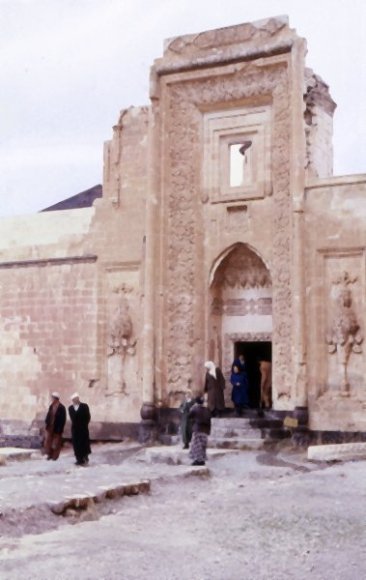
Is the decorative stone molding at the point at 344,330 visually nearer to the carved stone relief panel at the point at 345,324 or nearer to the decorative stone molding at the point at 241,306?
the carved stone relief panel at the point at 345,324

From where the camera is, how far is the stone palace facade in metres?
14.7

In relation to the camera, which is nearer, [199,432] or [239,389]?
[199,432]

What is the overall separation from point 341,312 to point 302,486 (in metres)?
5.41

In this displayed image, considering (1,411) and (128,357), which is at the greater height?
(128,357)

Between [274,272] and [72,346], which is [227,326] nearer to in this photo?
[274,272]

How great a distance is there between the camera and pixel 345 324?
47.0ft

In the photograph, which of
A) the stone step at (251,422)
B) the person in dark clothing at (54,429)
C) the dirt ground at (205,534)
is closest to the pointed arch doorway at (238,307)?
the stone step at (251,422)

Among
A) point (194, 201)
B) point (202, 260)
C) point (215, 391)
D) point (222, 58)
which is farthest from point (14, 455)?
point (222, 58)

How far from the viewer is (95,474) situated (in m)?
10.8

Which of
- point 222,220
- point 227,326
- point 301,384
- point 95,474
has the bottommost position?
point 95,474

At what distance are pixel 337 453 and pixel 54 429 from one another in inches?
179

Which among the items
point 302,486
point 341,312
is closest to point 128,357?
point 341,312

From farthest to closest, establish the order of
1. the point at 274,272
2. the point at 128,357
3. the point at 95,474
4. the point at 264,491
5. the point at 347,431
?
the point at 128,357, the point at 274,272, the point at 347,431, the point at 95,474, the point at 264,491

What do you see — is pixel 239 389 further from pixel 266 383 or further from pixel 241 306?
pixel 241 306
